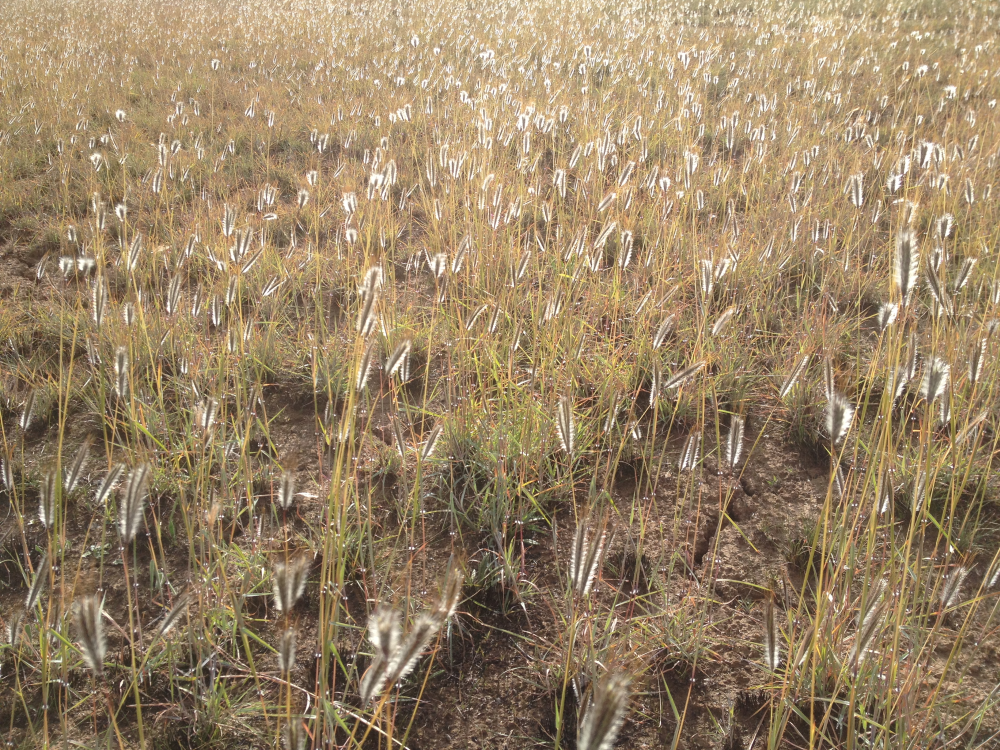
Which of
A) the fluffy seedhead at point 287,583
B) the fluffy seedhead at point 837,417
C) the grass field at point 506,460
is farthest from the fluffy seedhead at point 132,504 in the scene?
the fluffy seedhead at point 837,417

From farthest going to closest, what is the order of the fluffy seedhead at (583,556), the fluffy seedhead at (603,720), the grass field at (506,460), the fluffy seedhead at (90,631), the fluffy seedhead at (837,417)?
1. the grass field at (506,460)
2. the fluffy seedhead at (837,417)
3. the fluffy seedhead at (583,556)
4. the fluffy seedhead at (90,631)
5. the fluffy seedhead at (603,720)

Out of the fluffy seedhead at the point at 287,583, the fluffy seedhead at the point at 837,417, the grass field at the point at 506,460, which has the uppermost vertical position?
the fluffy seedhead at the point at 837,417

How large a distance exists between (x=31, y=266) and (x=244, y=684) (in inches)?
109

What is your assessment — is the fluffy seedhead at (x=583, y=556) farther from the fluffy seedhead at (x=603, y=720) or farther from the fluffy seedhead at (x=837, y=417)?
the fluffy seedhead at (x=837, y=417)

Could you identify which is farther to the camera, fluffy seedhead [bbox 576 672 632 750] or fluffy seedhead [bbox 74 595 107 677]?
fluffy seedhead [bbox 74 595 107 677]

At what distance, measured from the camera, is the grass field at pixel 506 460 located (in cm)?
124

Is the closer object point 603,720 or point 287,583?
point 603,720

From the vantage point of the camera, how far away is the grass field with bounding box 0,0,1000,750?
1.24 metres

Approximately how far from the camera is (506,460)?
6.10 feet

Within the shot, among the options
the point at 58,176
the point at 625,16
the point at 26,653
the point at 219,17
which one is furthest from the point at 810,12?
the point at 26,653

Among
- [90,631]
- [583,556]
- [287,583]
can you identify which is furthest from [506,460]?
[90,631]

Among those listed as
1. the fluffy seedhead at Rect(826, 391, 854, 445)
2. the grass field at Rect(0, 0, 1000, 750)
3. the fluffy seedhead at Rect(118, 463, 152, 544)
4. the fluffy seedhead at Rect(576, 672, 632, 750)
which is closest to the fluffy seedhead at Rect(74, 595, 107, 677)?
the grass field at Rect(0, 0, 1000, 750)

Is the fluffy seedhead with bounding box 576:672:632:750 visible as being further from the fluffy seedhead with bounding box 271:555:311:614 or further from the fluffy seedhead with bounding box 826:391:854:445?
the fluffy seedhead with bounding box 826:391:854:445

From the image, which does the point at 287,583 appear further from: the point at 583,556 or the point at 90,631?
the point at 583,556
